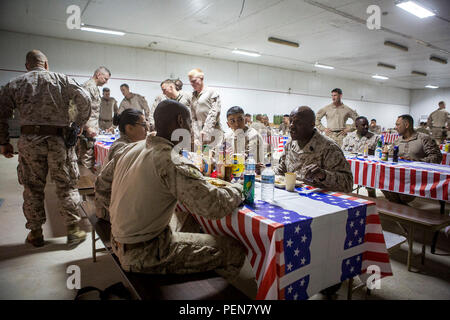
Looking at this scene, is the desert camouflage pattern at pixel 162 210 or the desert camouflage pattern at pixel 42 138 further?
the desert camouflage pattern at pixel 42 138

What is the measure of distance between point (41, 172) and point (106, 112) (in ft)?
17.8

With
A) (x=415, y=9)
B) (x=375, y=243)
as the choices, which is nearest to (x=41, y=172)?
(x=375, y=243)

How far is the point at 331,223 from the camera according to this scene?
153 cm

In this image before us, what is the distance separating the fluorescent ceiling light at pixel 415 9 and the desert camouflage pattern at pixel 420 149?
301 centimetres

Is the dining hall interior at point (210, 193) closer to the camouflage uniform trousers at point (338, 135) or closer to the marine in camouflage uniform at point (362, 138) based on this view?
the marine in camouflage uniform at point (362, 138)

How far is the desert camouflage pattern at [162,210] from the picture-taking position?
1.41 meters

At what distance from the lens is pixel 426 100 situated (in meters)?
20.9

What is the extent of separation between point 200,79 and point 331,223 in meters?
3.45

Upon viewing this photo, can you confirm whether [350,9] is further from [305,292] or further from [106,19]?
[305,292]

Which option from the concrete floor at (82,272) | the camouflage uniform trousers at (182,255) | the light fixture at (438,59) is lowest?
the concrete floor at (82,272)

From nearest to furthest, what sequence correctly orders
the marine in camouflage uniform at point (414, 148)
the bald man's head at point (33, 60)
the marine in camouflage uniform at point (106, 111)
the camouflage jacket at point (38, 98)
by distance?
the camouflage jacket at point (38, 98), the bald man's head at point (33, 60), the marine in camouflage uniform at point (414, 148), the marine in camouflage uniform at point (106, 111)

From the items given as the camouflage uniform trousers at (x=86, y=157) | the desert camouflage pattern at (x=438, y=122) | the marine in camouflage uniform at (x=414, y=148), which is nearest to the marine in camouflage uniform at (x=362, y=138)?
the marine in camouflage uniform at (x=414, y=148)

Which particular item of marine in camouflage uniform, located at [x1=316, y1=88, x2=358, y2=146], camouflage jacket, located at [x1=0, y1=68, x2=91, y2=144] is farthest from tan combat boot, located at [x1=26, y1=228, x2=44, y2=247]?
marine in camouflage uniform, located at [x1=316, y1=88, x2=358, y2=146]
